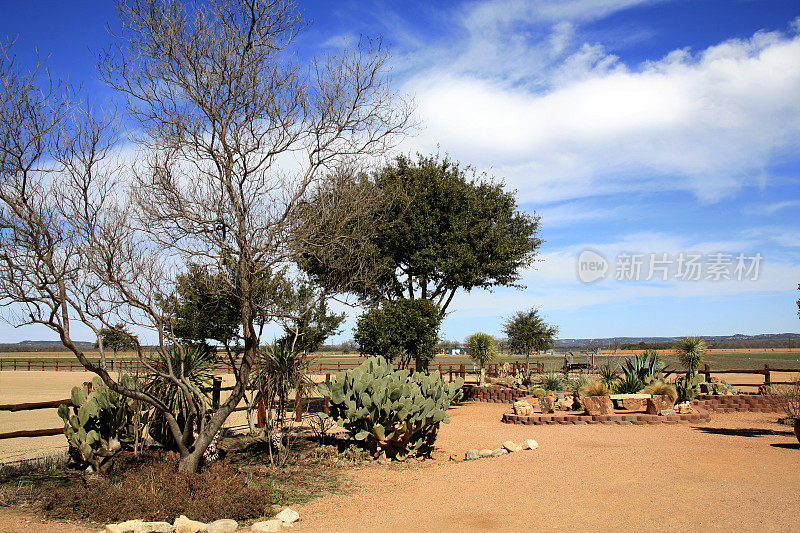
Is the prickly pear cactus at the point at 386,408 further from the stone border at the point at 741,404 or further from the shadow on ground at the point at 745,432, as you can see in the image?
the stone border at the point at 741,404

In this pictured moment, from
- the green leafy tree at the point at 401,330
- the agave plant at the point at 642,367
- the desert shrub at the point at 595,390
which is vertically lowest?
the desert shrub at the point at 595,390

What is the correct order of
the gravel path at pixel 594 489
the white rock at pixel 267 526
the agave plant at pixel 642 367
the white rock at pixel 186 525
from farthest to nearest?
the agave plant at pixel 642 367, the gravel path at pixel 594 489, the white rock at pixel 267 526, the white rock at pixel 186 525

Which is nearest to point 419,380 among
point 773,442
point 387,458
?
point 387,458

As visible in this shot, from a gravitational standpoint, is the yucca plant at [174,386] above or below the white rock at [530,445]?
above

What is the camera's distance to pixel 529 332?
3731 cm

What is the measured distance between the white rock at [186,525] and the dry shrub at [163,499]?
31cm

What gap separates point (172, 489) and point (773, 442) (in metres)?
10.6

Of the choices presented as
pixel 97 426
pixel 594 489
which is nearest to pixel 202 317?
pixel 97 426

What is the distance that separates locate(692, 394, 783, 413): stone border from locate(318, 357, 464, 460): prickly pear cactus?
384 inches

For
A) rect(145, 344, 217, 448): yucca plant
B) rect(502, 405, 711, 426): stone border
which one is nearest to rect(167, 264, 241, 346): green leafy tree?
rect(145, 344, 217, 448): yucca plant

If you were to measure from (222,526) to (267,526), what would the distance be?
Result: 0.48 meters

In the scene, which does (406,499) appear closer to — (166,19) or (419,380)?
(419,380)

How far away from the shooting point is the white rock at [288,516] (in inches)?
268

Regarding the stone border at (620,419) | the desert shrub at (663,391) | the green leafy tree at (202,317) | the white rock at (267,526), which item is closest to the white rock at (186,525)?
the white rock at (267,526)
